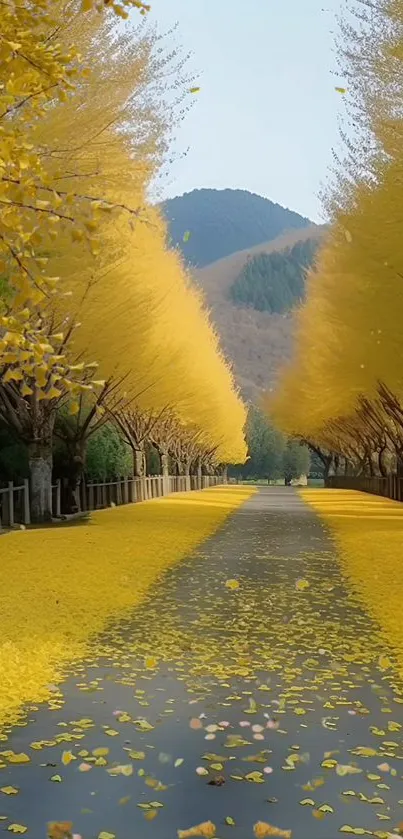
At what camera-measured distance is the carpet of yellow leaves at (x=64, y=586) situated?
741 centimetres

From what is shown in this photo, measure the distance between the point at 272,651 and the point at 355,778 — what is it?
3514mm

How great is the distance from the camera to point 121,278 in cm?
2377

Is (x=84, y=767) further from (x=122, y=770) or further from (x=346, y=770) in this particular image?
(x=346, y=770)

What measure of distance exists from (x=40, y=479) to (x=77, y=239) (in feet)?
69.4

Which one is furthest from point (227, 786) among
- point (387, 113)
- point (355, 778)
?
point (387, 113)

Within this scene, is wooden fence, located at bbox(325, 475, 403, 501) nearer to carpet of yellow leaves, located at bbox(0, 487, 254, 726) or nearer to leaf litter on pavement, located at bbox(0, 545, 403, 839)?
carpet of yellow leaves, located at bbox(0, 487, 254, 726)

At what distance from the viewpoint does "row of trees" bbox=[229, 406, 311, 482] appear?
139 metres

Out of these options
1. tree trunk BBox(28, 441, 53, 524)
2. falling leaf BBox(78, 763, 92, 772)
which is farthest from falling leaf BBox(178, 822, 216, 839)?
tree trunk BBox(28, 441, 53, 524)

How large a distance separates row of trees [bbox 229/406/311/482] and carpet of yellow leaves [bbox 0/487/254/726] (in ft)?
371

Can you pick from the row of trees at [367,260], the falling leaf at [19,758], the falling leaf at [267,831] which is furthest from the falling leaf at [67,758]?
the row of trees at [367,260]

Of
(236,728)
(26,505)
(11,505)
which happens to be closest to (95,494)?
(26,505)

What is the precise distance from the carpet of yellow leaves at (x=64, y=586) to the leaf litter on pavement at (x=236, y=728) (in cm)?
33

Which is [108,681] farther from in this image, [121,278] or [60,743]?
[121,278]

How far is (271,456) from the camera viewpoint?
482 ft
